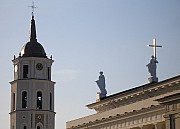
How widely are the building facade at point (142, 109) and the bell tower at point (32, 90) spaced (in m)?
39.1

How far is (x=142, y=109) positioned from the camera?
48.1m

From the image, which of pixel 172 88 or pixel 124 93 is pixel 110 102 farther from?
pixel 172 88

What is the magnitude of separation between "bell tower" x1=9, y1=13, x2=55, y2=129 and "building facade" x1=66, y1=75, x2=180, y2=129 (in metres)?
39.1

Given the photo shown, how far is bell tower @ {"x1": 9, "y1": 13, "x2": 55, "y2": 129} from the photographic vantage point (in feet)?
335

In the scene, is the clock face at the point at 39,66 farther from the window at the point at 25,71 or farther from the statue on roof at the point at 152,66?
the statue on roof at the point at 152,66

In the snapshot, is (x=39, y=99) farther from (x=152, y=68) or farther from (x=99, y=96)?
(x=152, y=68)

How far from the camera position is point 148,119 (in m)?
47.6

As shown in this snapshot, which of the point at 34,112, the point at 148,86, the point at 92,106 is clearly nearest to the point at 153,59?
the point at 148,86

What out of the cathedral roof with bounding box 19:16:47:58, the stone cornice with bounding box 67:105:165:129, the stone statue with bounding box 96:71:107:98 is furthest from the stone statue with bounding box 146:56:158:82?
the cathedral roof with bounding box 19:16:47:58

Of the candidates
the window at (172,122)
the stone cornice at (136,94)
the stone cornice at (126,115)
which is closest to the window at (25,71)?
the stone cornice at (136,94)

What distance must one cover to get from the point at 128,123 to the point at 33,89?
54.2m

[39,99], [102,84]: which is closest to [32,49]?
[39,99]

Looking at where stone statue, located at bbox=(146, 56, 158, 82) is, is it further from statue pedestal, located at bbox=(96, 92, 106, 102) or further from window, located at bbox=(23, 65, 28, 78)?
window, located at bbox=(23, 65, 28, 78)

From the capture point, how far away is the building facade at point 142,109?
137ft
